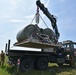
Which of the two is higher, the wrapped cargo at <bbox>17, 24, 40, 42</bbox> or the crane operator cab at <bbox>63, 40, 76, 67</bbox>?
the wrapped cargo at <bbox>17, 24, 40, 42</bbox>

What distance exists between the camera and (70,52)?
55.0 ft

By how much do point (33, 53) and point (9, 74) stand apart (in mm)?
2767

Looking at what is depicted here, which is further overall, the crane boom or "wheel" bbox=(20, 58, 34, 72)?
the crane boom

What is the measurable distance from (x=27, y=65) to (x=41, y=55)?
163 cm

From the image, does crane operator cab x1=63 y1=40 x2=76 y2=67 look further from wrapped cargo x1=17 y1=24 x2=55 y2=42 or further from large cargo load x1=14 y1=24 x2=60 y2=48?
wrapped cargo x1=17 y1=24 x2=55 y2=42

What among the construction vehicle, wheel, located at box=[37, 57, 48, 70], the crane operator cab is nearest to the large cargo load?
the construction vehicle

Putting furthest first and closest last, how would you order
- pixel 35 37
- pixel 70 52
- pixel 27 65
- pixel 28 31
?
pixel 70 52 < pixel 28 31 < pixel 27 65 < pixel 35 37

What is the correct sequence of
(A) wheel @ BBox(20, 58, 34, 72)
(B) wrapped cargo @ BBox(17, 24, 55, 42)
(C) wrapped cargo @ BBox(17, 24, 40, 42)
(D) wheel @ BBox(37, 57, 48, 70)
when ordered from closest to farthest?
(A) wheel @ BBox(20, 58, 34, 72) < (B) wrapped cargo @ BBox(17, 24, 55, 42) < (C) wrapped cargo @ BBox(17, 24, 40, 42) < (D) wheel @ BBox(37, 57, 48, 70)

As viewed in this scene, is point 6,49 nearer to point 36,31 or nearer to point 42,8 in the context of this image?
point 36,31

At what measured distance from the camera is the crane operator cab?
1653 centimetres

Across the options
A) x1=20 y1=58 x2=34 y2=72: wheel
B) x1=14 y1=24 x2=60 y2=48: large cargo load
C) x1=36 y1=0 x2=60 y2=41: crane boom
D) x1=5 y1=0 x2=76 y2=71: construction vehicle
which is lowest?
x1=20 y1=58 x2=34 y2=72: wheel

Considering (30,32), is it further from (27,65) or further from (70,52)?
(70,52)

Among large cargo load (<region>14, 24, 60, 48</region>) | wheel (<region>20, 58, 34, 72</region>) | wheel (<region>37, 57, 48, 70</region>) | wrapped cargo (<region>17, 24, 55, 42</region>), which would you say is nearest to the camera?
large cargo load (<region>14, 24, 60, 48</region>)

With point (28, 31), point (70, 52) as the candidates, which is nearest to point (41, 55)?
point (28, 31)
